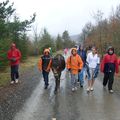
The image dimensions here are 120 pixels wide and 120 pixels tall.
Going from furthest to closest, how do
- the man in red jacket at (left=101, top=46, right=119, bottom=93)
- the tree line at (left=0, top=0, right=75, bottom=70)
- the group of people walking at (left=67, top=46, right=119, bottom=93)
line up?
the tree line at (left=0, top=0, right=75, bottom=70), the group of people walking at (left=67, top=46, right=119, bottom=93), the man in red jacket at (left=101, top=46, right=119, bottom=93)

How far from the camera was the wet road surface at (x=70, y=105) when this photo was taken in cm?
956

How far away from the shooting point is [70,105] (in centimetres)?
1121

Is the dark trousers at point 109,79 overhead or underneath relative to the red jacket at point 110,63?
underneath

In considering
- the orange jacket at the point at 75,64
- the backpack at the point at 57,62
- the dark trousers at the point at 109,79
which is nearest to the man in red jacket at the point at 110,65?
the dark trousers at the point at 109,79

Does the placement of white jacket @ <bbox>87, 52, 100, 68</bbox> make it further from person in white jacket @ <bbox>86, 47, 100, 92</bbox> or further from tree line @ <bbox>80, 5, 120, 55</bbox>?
tree line @ <bbox>80, 5, 120, 55</bbox>

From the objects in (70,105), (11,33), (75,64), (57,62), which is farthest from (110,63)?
(11,33)

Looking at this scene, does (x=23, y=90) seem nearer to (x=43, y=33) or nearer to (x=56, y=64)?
(x=56, y=64)

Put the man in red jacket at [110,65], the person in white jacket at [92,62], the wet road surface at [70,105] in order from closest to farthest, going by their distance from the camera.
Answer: the wet road surface at [70,105], the man in red jacket at [110,65], the person in white jacket at [92,62]

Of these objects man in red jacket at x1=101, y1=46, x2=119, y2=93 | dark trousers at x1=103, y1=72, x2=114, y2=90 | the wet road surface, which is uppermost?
man in red jacket at x1=101, y1=46, x2=119, y2=93

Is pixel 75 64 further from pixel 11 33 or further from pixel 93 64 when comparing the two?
pixel 11 33

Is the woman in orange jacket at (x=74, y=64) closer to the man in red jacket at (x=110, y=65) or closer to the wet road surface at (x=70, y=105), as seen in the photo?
the wet road surface at (x=70, y=105)

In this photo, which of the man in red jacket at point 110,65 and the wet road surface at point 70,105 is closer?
the wet road surface at point 70,105

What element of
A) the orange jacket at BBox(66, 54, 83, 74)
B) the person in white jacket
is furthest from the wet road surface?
the orange jacket at BBox(66, 54, 83, 74)

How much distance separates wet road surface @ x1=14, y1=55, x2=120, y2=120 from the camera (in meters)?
9.56
